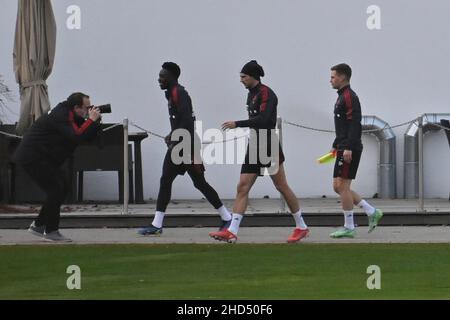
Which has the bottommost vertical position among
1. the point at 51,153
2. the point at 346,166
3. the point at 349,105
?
the point at 346,166

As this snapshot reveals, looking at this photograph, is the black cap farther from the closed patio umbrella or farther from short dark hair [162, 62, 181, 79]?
the closed patio umbrella

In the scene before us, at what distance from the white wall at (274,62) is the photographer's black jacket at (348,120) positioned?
204 inches

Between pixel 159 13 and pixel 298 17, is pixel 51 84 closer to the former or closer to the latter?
pixel 159 13

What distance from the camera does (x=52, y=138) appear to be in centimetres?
1372

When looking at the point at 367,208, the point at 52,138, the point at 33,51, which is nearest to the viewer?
the point at 52,138

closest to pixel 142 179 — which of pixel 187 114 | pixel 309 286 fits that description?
pixel 187 114

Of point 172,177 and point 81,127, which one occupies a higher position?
point 81,127

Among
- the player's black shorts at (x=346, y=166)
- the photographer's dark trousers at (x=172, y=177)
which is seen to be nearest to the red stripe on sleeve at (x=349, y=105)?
the player's black shorts at (x=346, y=166)

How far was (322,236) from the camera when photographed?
14.2 m

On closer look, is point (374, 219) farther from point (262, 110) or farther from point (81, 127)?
point (81, 127)

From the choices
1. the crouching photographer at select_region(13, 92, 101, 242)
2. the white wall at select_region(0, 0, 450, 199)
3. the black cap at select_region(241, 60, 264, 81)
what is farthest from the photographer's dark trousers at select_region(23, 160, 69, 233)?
the white wall at select_region(0, 0, 450, 199)

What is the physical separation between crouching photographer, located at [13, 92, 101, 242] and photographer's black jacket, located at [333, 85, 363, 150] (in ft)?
7.54

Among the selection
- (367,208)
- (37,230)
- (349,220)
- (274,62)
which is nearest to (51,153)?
(37,230)

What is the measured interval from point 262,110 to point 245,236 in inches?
60.0
